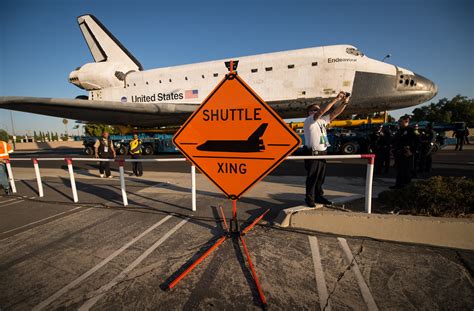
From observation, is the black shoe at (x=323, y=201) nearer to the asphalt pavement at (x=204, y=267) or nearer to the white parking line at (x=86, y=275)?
the asphalt pavement at (x=204, y=267)

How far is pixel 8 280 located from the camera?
2189 mm

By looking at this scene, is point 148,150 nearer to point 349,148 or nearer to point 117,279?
point 349,148

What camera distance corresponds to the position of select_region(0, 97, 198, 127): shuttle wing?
677 cm

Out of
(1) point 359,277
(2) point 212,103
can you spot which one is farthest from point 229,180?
(1) point 359,277

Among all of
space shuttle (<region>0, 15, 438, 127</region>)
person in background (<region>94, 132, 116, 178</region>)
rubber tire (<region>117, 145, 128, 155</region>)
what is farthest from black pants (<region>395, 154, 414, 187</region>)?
rubber tire (<region>117, 145, 128, 155</region>)

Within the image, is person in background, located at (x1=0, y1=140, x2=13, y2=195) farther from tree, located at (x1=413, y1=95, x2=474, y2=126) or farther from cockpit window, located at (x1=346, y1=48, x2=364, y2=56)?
tree, located at (x1=413, y1=95, x2=474, y2=126)

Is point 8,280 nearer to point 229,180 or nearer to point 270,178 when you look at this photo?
point 229,180

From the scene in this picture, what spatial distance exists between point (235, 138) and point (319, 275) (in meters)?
1.84

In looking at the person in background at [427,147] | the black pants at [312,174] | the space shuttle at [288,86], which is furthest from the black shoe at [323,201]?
the space shuttle at [288,86]

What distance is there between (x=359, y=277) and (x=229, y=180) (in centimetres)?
180

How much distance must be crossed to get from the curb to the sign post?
1.13m

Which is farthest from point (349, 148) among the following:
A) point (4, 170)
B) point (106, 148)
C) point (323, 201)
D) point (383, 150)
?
point (4, 170)

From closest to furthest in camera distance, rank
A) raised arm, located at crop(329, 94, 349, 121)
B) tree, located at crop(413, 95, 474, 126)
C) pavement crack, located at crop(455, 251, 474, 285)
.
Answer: pavement crack, located at crop(455, 251, 474, 285) → raised arm, located at crop(329, 94, 349, 121) → tree, located at crop(413, 95, 474, 126)

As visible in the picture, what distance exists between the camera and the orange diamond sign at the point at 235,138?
242 cm
